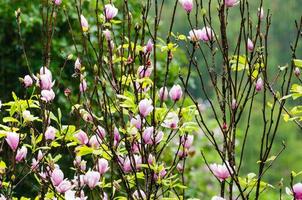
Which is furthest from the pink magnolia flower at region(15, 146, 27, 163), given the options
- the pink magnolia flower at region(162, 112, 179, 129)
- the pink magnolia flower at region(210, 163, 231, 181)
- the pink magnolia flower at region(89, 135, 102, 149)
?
the pink magnolia flower at region(210, 163, 231, 181)

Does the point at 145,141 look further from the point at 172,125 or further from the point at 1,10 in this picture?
the point at 1,10

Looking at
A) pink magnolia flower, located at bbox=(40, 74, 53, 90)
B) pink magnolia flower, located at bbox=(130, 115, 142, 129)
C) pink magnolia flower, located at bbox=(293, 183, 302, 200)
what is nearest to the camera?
pink magnolia flower, located at bbox=(293, 183, 302, 200)

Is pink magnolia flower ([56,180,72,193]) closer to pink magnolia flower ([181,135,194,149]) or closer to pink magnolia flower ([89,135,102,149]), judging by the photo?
pink magnolia flower ([89,135,102,149])

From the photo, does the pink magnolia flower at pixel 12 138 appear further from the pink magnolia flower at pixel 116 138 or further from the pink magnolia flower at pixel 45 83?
the pink magnolia flower at pixel 116 138

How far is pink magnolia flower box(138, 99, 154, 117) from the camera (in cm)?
221

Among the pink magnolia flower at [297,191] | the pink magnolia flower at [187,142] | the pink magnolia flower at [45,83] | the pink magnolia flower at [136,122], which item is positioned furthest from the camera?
the pink magnolia flower at [187,142]

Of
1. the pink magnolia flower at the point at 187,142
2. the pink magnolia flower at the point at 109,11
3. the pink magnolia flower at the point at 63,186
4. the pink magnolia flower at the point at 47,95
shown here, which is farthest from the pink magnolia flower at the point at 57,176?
the pink magnolia flower at the point at 109,11

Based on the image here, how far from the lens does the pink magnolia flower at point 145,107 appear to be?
2.21m

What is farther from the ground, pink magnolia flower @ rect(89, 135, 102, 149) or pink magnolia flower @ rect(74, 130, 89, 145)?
pink magnolia flower @ rect(74, 130, 89, 145)

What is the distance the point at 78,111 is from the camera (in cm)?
238

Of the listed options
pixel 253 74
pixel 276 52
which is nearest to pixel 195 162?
pixel 253 74

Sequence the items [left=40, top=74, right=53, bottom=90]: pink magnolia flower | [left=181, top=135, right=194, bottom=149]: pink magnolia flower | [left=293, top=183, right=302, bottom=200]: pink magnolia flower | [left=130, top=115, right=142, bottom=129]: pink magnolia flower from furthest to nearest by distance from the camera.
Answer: [left=181, top=135, right=194, bottom=149]: pink magnolia flower → [left=40, top=74, right=53, bottom=90]: pink magnolia flower → [left=130, top=115, right=142, bottom=129]: pink magnolia flower → [left=293, top=183, right=302, bottom=200]: pink magnolia flower

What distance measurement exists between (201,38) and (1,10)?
2.58 metres

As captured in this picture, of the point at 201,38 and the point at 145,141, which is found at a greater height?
the point at 201,38
